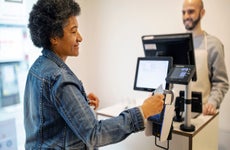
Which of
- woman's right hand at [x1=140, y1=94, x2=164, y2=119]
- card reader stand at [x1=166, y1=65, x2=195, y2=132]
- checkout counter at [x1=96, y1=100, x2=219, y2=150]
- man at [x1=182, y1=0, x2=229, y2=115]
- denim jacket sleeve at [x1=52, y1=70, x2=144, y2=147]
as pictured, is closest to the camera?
denim jacket sleeve at [x1=52, y1=70, x2=144, y2=147]

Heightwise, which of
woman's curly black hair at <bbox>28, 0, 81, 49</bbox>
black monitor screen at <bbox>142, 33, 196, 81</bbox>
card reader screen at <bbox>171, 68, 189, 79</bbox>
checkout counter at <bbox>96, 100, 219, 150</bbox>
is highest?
woman's curly black hair at <bbox>28, 0, 81, 49</bbox>

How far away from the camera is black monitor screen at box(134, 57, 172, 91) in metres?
1.47

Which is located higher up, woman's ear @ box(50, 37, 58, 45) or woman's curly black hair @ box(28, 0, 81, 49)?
woman's curly black hair @ box(28, 0, 81, 49)

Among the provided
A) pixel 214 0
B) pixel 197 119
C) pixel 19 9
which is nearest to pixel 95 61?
pixel 19 9

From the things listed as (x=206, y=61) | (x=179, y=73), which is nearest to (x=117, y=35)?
(x=206, y=61)

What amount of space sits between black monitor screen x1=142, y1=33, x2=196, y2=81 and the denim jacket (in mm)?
715

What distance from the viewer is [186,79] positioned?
47.6 inches

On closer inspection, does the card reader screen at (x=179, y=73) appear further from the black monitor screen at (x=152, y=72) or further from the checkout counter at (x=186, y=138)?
the checkout counter at (x=186, y=138)

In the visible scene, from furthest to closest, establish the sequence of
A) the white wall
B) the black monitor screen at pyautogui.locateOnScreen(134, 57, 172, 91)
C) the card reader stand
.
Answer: the white wall, the black monitor screen at pyautogui.locateOnScreen(134, 57, 172, 91), the card reader stand

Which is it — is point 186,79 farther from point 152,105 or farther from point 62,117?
point 62,117

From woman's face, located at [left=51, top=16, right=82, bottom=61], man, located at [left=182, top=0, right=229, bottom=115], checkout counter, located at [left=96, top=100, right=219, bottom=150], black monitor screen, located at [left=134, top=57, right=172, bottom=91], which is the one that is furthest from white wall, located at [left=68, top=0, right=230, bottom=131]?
woman's face, located at [left=51, top=16, right=82, bottom=61]

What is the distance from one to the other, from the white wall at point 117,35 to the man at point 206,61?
41 cm

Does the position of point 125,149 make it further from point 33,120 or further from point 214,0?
point 214,0

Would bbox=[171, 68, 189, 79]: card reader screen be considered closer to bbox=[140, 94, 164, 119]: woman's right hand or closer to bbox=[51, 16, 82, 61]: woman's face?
bbox=[140, 94, 164, 119]: woman's right hand
